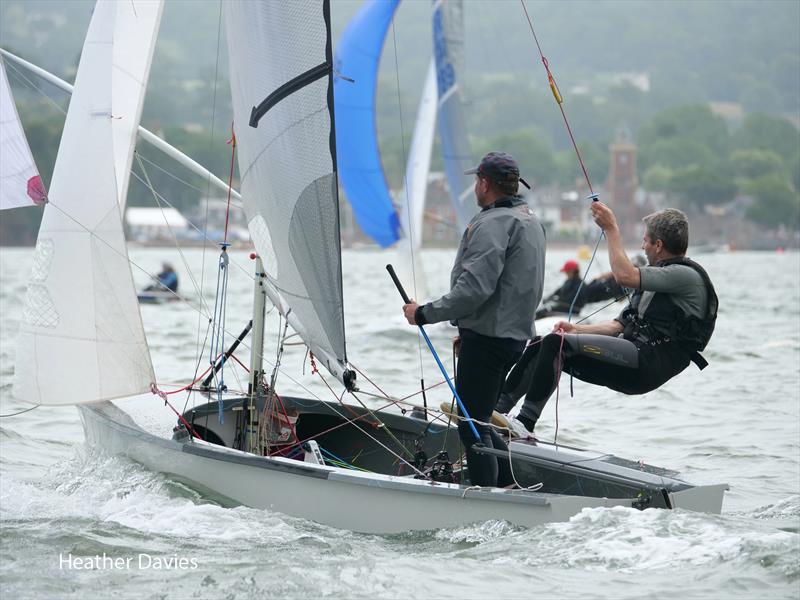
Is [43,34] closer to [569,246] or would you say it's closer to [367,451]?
[569,246]

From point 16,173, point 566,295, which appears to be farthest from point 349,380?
point 566,295

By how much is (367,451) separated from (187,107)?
13919cm

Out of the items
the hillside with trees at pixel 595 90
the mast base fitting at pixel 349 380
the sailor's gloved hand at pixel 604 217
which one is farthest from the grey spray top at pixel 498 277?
the hillside with trees at pixel 595 90

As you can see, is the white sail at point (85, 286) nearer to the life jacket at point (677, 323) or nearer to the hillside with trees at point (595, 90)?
the life jacket at point (677, 323)

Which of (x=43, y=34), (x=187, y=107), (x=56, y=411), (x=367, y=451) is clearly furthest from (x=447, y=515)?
(x=43, y=34)

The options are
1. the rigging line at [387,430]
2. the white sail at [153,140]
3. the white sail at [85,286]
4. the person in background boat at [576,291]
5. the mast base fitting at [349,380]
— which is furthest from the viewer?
the person in background boat at [576,291]

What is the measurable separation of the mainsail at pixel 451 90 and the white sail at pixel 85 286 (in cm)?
1336

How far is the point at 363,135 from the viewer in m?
17.3

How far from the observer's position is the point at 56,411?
9602 millimetres

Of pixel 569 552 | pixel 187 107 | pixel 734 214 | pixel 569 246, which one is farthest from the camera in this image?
pixel 187 107

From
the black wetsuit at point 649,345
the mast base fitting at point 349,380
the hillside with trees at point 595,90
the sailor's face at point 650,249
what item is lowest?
the mast base fitting at point 349,380

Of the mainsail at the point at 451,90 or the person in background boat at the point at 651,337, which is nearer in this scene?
the person in background boat at the point at 651,337

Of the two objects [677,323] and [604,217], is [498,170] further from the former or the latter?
[677,323]

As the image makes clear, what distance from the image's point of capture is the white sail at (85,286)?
20.3ft
